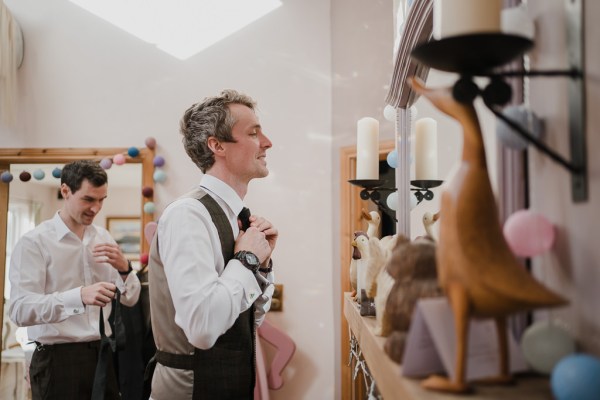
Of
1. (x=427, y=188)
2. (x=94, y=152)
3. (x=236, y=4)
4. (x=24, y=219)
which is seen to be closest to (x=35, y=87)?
(x=94, y=152)

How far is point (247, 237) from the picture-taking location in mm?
1373

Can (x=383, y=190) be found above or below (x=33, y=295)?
above

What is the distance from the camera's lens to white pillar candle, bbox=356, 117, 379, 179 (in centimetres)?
153

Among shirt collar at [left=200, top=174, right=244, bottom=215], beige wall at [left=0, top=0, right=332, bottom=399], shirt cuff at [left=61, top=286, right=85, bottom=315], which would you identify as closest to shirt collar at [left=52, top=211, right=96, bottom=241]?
shirt cuff at [left=61, top=286, right=85, bottom=315]

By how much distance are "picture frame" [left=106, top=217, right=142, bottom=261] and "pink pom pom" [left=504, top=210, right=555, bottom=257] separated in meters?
7.73

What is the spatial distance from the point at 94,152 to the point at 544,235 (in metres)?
3.09

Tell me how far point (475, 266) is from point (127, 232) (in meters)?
8.02

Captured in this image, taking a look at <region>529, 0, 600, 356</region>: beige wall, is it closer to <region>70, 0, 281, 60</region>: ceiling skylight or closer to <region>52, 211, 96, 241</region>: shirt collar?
<region>52, 211, 96, 241</region>: shirt collar

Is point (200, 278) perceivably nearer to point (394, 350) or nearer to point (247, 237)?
point (247, 237)

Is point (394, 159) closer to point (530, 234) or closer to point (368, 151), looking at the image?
point (368, 151)

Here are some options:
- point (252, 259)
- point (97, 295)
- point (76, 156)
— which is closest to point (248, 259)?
point (252, 259)

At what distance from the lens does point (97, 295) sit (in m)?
2.12

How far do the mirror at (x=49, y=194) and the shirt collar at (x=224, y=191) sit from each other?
182 centimetres

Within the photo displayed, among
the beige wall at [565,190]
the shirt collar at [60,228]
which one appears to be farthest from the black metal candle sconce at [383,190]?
the shirt collar at [60,228]
